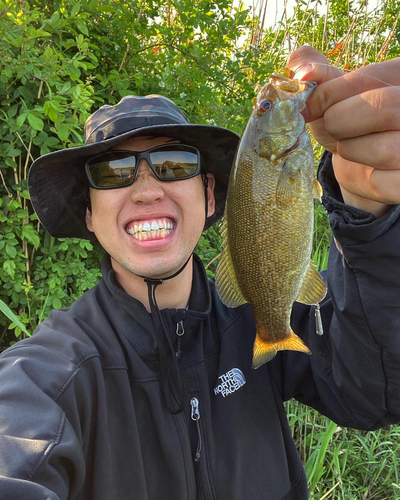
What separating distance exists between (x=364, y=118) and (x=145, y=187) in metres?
0.97

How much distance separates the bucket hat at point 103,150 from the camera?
171 cm

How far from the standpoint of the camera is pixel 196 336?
176 cm

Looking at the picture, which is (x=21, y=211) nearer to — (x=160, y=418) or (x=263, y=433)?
(x=160, y=418)

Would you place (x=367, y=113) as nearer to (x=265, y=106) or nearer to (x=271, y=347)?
(x=265, y=106)

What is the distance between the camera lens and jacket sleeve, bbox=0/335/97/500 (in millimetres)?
916

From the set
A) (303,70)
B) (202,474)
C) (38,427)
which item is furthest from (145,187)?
(202,474)

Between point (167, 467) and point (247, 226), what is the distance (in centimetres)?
98

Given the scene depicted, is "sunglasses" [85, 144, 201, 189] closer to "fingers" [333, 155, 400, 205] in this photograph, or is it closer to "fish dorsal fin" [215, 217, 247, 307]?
"fish dorsal fin" [215, 217, 247, 307]

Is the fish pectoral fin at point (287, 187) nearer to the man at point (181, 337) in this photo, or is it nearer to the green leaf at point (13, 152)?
the man at point (181, 337)

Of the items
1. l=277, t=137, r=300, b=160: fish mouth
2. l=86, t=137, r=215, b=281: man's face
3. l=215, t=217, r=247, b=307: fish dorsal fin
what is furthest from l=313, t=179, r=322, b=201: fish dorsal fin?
l=86, t=137, r=215, b=281: man's face

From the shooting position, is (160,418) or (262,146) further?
(160,418)

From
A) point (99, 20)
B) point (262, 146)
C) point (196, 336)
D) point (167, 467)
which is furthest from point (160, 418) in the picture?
point (99, 20)

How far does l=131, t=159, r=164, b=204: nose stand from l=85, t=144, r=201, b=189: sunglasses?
0.02 metres

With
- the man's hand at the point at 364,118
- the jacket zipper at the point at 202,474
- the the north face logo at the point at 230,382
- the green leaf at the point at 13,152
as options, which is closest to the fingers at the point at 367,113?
the man's hand at the point at 364,118
